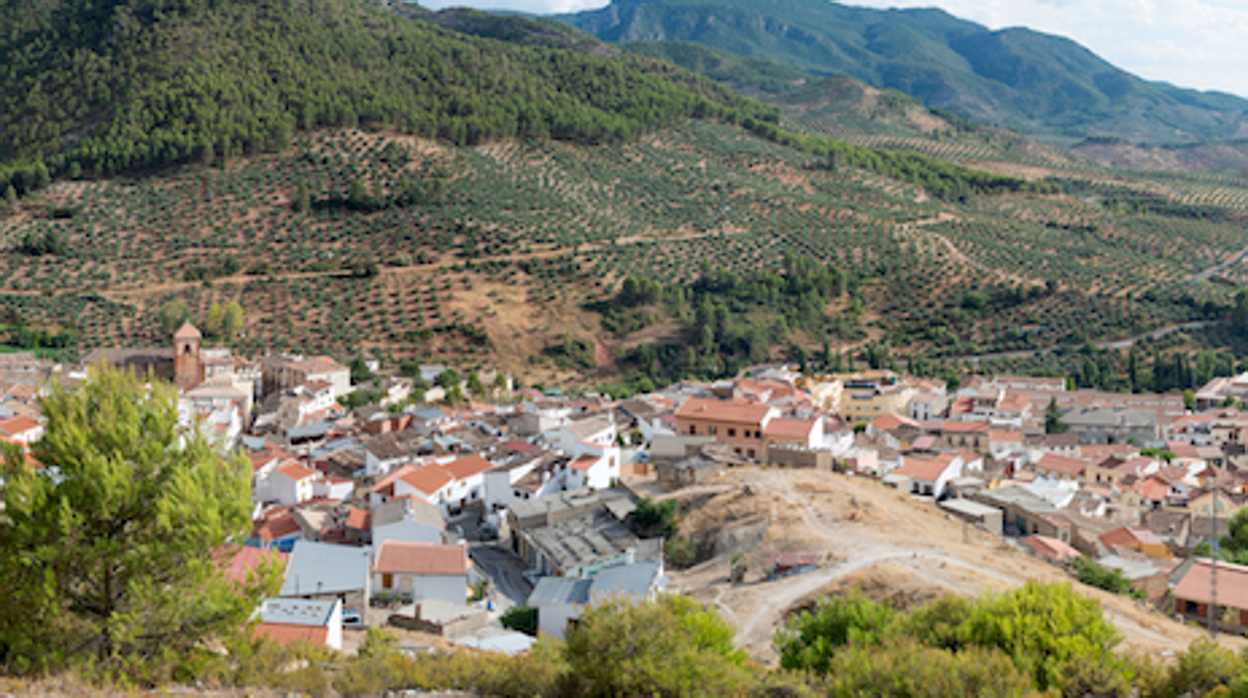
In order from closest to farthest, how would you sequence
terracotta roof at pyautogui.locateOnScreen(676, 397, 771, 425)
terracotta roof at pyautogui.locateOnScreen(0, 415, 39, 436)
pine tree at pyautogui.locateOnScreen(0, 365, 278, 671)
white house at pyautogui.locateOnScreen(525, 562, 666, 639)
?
pine tree at pyautogui.locateOnScreen(0, 365, 278, 671) < white house at pyautogui.locateOnScreen(525, 562, 666, 639) < terracotta roof at pyautogui.locateOnScreen(0, 415, 39, 436) < terracotta roof at pyautogui.locateOnScreen(676, 397, 771, 425)

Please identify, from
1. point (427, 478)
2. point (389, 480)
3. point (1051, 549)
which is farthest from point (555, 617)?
point (1051, 549)

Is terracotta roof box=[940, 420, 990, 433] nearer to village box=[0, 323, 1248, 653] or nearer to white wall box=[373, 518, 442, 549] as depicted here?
village box=[0, 323, 1248, 653]

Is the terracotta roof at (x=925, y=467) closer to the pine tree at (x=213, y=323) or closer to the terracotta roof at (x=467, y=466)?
the terracotta roof at (x=467, y=466)

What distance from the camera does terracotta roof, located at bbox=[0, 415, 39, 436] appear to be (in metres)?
32.3

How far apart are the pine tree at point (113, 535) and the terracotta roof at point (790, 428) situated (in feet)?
87.8

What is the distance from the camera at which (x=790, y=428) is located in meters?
35.4

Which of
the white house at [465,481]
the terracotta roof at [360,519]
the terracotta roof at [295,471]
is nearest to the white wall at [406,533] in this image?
the terracotta roof at [360,519]

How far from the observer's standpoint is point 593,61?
108 metres

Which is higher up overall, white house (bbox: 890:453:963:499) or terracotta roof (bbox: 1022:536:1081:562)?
terracotta roof (bbox: 1022:536:1081:562)

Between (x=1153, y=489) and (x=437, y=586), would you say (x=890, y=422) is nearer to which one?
(x=1153, y=489)

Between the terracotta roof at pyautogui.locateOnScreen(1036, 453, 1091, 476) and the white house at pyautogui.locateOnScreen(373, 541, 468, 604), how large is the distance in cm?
2968

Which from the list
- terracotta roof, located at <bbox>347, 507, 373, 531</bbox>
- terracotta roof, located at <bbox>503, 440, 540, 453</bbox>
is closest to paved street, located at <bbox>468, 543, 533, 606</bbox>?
terracotta roof, located at <bbox>347, 507, 373, 531</bbox>

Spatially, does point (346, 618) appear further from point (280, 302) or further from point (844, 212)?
point (844, 212)

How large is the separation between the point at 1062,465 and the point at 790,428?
1450 centimetres
